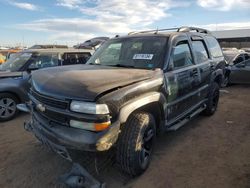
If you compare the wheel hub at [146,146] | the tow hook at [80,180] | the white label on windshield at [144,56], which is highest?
the white label on windshield at [144,56]

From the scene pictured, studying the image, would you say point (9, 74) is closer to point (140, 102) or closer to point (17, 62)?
point (17, 62)

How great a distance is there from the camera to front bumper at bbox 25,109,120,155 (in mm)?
2463

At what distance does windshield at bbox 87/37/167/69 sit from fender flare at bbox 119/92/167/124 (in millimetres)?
528

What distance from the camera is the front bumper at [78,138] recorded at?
8.08ft

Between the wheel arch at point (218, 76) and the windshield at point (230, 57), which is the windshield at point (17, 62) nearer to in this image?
the wheel arch at point (218, 76)

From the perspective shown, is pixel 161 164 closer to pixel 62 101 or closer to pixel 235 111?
Answer: pixel 62 101

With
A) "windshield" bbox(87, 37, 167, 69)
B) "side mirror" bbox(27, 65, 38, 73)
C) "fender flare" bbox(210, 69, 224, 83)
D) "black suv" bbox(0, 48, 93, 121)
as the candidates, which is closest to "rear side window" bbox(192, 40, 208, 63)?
"fender flare" bbox(210, 69, 224, 83)

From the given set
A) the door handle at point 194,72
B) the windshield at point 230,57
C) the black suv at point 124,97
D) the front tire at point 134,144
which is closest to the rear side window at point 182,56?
the black suv at point 124,97

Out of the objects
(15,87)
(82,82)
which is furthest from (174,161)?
(15,87)

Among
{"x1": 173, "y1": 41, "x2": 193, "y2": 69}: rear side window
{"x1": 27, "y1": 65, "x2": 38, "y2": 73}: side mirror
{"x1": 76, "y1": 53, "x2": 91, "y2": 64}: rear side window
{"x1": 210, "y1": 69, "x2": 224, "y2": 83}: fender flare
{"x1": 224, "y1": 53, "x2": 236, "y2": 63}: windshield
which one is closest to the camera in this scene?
{"x1": 173, "y1": 41, "x2": 193, "y2": 69}: rear side window

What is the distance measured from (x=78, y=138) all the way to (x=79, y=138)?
1 cm

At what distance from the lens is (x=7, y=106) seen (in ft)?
18.6

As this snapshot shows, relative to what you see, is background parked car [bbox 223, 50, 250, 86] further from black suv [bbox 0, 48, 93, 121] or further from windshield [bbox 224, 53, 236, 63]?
black suv [bbox 0, 48, 93, 121]

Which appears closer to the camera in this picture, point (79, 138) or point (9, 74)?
point (79, 138)
